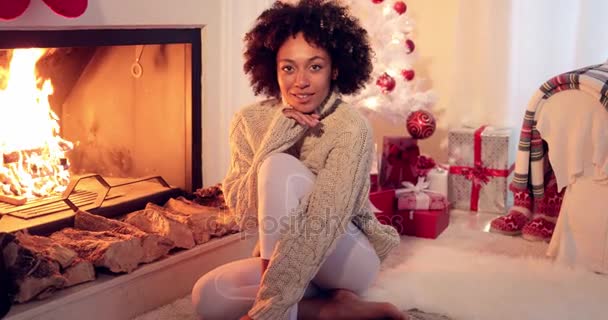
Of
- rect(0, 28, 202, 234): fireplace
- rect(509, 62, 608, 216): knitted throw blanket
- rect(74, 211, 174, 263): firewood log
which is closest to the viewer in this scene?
rect(74, 211, 174, 263): firewood log

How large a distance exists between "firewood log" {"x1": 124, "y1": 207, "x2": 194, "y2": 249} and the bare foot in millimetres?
517

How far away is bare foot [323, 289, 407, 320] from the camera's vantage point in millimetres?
1602

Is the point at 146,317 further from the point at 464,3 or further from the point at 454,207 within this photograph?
the point at 464,3

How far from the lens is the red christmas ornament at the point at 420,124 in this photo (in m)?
2.68

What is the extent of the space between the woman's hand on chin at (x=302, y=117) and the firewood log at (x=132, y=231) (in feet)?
1.70

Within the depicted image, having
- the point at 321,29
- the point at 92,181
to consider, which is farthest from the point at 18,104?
the point at 321,29

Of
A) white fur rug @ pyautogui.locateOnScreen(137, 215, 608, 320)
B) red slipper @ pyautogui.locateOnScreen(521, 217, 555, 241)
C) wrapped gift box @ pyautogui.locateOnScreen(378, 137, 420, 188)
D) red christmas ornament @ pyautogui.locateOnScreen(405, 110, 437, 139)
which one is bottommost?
white fur rug @ pyautogui.locateOnScreen(137, 215, 608, 320)

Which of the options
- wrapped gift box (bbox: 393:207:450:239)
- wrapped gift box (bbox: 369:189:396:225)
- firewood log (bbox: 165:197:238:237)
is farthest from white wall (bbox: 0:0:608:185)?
wrapped gift box (bbox: 393:207:450:239)

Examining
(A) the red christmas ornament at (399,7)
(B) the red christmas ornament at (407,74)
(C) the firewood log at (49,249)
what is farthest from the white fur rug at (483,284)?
(A) the red christmas ornament at (399,7)

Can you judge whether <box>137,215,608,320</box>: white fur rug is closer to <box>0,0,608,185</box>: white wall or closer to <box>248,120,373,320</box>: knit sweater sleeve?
<box>248,120,373,320</box>: knit sweater sleeve

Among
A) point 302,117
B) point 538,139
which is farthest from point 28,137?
point 538,139

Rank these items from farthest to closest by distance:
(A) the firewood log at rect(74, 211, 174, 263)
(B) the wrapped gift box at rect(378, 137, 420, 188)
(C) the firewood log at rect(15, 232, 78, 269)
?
(B) the wrapped gift box at rect(378, 137, 420, 188)
(A) the firewood log at rect(74, 211, 174, 263)
(C) the firewood log at rect(15, 232, 78, 269)

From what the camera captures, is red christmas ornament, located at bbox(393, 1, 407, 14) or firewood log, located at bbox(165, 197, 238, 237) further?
red christmas ornament, located at bbox(393, 1, 407, 14)

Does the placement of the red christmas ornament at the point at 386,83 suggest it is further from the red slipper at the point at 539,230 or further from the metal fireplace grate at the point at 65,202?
the metal fireplace grate at the point at 65,202
